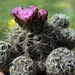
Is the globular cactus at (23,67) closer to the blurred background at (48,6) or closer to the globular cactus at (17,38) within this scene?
the globular cactus at (17,38)

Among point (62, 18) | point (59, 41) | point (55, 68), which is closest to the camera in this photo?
point (55, 68)

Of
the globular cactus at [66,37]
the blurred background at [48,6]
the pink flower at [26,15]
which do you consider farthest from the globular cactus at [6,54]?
the blurred background at [48,6]

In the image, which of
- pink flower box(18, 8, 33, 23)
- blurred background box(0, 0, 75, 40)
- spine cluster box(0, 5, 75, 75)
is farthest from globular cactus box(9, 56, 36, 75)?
blurred background box(0, 0, 75, 40)

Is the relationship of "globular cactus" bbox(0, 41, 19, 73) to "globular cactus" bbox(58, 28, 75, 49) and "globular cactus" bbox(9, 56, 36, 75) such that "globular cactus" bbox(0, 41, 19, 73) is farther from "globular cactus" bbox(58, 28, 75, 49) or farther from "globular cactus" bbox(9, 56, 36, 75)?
"globular cactus" bbox(58, 28, 75, 49)

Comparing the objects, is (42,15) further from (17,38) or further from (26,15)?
(17,38)

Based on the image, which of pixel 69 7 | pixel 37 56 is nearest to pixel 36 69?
pixel 37 56

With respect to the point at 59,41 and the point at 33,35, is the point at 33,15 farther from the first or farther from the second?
the point at 59,41
